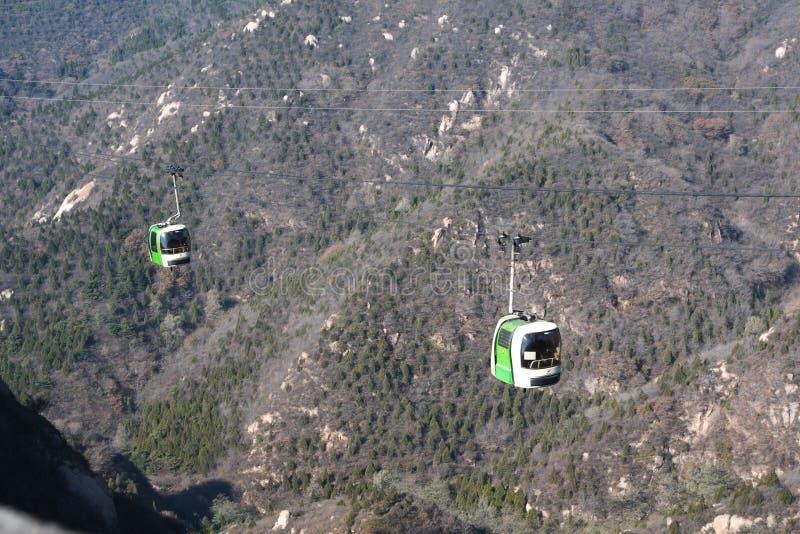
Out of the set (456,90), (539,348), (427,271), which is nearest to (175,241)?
(539,348)

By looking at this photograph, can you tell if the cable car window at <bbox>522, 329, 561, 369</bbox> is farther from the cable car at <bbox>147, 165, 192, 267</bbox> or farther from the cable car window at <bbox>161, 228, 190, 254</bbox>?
the cable car window at <bbox>161, 228, 190, 254</bbox>

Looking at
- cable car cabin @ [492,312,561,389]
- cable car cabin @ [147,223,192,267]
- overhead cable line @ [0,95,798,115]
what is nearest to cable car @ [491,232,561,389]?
cable car cabin @ [492,312,561,389]

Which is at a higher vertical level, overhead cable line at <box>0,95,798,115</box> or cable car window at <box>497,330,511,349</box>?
cable car window at <box>497,330,511,349</box>

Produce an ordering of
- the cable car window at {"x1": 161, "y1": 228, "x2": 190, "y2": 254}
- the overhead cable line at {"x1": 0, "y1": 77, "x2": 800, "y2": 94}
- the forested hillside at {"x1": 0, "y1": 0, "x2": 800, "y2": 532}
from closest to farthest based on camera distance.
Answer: the cable car window at {"x1": 161, "y1": 228, "x2": 190, "y2": 254} < the forested hillside at {"x1": 0, "y1": 0, "x2": 800, "y2": 532} < the overhead cable line at {"x1": 0, "y1": 77, "x2": 800, "y2": 94}

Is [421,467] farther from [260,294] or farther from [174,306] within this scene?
[174,306]

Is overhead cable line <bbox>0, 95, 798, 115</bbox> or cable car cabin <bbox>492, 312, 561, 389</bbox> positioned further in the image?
overhead cable line <bbox>0, 95, 798, 115</bbox>

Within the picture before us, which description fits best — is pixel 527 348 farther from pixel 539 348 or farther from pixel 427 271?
pixel 427 271

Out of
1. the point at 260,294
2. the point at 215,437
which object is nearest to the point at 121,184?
the point at 260,294
